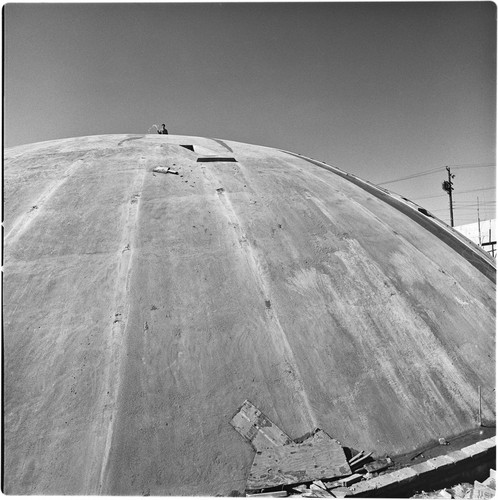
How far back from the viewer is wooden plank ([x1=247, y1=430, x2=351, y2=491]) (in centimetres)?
420

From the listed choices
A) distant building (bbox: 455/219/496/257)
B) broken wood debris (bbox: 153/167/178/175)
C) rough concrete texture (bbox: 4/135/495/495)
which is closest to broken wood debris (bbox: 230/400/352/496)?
rough concrete texture (bbox: 4/135/495/495)

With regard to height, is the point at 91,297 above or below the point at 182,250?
below

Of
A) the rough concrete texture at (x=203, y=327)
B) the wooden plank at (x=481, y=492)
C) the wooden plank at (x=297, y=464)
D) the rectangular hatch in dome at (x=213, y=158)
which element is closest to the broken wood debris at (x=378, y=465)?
the rough concrete texture at (x=203, y=327)

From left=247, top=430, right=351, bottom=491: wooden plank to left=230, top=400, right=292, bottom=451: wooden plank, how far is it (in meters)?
0.08

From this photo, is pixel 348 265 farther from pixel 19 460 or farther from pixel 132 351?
pixel 19 460

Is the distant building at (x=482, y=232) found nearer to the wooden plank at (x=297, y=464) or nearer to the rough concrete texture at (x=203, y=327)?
the rough concrete texture at (x=203, y=327)

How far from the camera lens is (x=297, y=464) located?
170 inches

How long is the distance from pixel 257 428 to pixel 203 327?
1.51 metres

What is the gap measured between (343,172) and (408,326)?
6284 mm

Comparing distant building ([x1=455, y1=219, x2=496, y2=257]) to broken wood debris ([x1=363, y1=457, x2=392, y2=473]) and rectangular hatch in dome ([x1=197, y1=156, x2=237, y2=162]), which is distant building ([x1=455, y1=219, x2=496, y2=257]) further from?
broken wood debris ([x1=363, y1=457, x2=392, y2=473])

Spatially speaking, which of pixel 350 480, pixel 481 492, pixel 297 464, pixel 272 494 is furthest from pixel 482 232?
pixel 272 494

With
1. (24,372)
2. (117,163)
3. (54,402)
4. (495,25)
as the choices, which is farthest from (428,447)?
(117,163)

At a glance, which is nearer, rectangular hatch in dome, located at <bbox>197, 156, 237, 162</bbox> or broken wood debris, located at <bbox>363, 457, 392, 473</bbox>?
broken wood debris, located at <bbox>363, 457, 392, 473</bbox>

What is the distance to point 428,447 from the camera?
4855 millimetres
